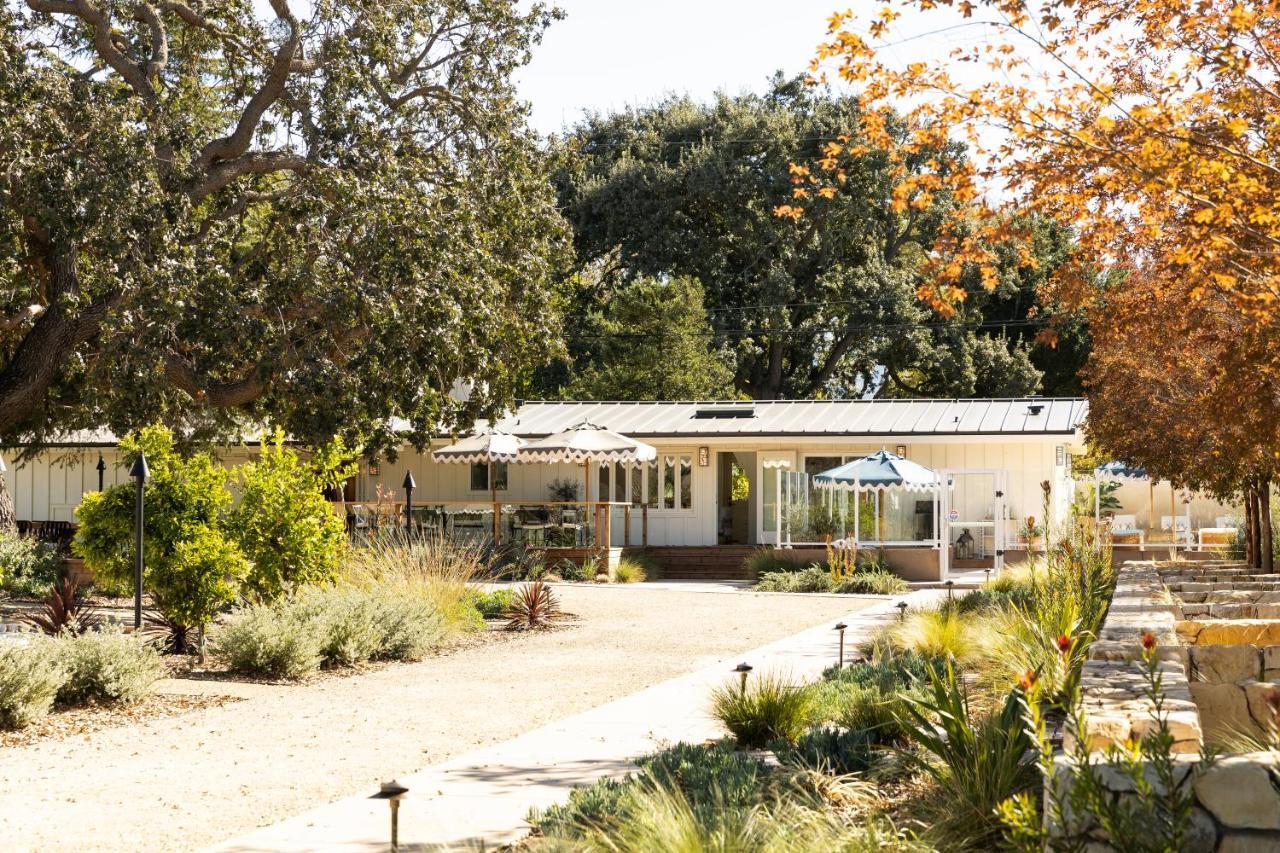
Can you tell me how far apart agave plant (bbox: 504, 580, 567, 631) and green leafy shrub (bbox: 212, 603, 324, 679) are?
15.4 feet

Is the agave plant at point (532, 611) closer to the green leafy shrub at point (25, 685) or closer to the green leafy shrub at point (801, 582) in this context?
the green leafy shrub at point (801, 582)

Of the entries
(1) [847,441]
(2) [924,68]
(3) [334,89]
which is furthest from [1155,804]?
(1) [847,441]

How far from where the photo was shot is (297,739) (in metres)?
9.46

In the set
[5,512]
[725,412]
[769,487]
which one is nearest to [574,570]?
[769,487]

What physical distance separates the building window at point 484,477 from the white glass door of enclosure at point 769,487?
239 inches

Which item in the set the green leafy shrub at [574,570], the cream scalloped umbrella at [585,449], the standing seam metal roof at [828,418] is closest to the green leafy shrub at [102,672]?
the green leafy shrub at [574,570]

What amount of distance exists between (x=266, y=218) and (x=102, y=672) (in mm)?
11350

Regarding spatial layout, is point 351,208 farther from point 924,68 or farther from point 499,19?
point 924,68

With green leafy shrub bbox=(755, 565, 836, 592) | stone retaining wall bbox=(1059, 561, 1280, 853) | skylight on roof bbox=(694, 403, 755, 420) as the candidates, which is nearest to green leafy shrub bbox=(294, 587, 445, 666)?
stone retaining wall bbox=(1059, 561, 1280, 853)

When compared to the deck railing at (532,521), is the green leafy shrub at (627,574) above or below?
below

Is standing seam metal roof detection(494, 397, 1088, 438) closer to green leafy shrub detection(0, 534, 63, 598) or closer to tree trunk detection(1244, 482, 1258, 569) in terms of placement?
tree trunk detection(1244, 482, 1258, 569)

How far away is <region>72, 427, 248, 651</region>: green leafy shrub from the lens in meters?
13.0

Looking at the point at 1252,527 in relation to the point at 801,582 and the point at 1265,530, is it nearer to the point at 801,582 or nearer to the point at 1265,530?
the point at 1265,530

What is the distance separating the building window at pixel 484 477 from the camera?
32.8m
